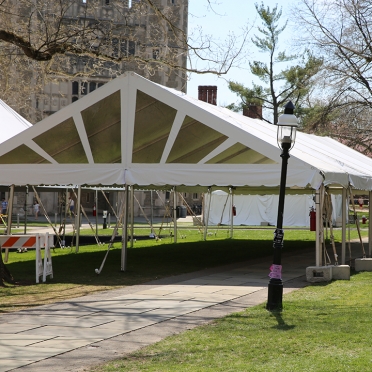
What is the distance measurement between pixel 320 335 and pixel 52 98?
44889 millimetres

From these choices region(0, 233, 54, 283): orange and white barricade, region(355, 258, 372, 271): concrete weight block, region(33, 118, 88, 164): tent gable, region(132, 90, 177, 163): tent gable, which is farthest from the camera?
region(355, 258, 372, 271): concrete weight block

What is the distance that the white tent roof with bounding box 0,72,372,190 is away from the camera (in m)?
15.1

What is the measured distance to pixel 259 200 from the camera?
43.8 meters

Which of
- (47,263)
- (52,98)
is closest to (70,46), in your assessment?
(47,263)

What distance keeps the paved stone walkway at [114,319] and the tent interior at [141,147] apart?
2285 mm

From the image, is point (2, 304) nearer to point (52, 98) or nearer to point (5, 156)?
point (5, 156)

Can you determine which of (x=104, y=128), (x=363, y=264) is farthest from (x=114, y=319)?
(x=363, y=264)

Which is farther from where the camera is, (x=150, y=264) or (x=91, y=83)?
(x=91, y=83)

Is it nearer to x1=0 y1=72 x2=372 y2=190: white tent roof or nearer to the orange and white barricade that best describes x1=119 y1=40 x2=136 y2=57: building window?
x1=0 y1=72 x2=372 y2=190: white tent roof

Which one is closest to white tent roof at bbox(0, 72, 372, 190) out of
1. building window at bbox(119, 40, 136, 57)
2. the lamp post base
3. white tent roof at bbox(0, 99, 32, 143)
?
white tent roof at bbox(0, 99, 32, 143)

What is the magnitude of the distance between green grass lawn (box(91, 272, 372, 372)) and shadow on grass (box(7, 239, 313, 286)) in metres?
4.72

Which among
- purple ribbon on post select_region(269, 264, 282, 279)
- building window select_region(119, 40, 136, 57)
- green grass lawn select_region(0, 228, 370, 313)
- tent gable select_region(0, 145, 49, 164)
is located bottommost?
green grass lawn select_region(0, 228, 370, 313)

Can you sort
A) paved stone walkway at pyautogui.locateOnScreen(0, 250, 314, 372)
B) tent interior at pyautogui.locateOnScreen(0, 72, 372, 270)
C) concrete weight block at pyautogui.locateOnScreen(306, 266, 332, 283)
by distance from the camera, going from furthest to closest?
tent interior at pyautogui.locateOnScreen(0, 72, 372, 270)
concrete weight block at pyautogui.locateOnScreen(306, 266, 332, 283)
paved stone walkway at pyautogui.locateOnScreen(0, 250, 314, 372)

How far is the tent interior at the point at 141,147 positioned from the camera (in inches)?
595
